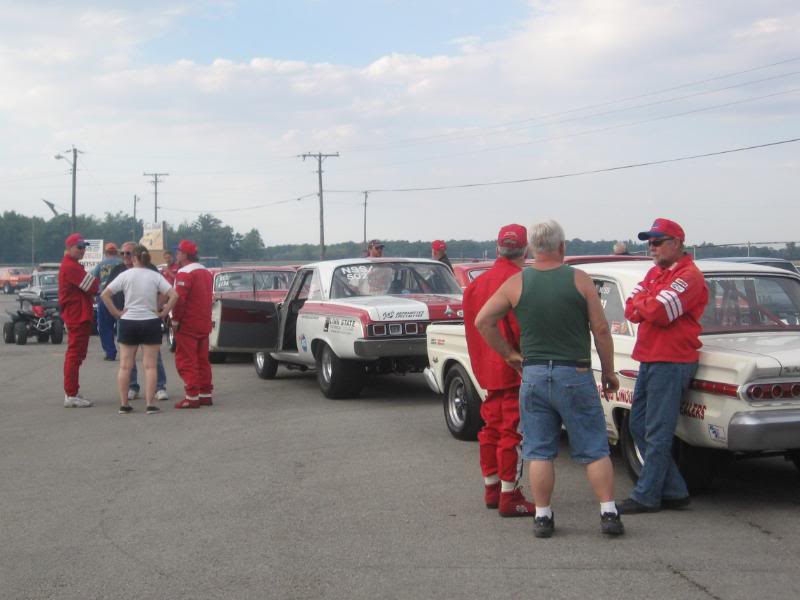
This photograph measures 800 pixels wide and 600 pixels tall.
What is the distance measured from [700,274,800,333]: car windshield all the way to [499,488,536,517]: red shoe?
163 cm

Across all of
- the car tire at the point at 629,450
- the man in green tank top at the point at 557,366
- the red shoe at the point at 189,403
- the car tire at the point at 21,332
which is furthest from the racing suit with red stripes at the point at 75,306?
the car tire at the point at 21,332

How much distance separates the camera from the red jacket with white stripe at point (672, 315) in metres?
5.86

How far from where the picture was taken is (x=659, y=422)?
235 inches

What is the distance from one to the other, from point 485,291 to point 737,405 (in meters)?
1.61

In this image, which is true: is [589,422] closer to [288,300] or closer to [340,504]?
[340,504]

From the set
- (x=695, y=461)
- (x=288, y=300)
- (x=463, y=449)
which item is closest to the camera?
(x=695, y=461)

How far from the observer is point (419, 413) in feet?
34.7

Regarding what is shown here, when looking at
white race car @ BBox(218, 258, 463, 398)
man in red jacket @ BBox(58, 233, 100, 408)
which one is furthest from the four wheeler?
man in red jacket @ BBox(58, 233, 100, 408)

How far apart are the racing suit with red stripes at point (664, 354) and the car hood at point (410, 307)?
479cm

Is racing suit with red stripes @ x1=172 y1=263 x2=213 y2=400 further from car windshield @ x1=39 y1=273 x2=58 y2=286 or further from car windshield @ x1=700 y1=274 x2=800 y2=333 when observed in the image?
car windshield @ x1=39 y1=273 x2=58 y2=286

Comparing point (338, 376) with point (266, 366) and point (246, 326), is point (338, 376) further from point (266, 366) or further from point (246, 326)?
point (266, 366)

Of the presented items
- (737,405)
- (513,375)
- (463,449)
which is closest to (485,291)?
(513,375)

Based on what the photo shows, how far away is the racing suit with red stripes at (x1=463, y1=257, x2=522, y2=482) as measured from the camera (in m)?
6.10

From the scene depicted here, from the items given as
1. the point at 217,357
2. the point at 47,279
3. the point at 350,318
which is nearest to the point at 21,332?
the point at 217,357
